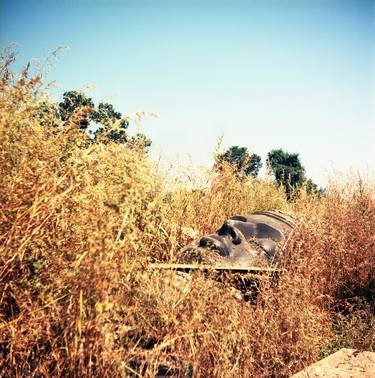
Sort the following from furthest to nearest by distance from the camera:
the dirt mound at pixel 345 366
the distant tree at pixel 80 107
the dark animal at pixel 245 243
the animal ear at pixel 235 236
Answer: the animal ear at pixel 235 236 → the dark animal at pixel 245 243 → the dirt mound at pixel 345 366 → the distant tree at pixel 80 107

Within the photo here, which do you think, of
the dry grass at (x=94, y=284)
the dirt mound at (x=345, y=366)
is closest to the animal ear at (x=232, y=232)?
the dry grass at (x=94, y=284)

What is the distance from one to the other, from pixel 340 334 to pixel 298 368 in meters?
1.33

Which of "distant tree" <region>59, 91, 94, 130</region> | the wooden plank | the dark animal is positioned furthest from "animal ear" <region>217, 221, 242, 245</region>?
"distant tree" <region>59, 91, 94, 130</region>

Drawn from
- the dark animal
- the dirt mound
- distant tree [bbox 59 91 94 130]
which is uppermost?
distant tree [bbox 59 91 94 130]

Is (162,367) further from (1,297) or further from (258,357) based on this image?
(258,357)

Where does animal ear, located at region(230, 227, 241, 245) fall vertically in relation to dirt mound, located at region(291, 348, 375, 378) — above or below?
above

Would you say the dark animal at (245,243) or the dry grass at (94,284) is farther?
the dark animal at (245,243)

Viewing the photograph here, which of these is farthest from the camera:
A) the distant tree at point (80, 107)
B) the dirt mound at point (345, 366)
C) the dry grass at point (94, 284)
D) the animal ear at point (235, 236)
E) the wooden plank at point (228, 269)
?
the animal ear at point (235, 236)

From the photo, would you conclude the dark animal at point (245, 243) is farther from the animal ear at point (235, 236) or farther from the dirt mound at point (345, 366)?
the dirt mound at point (345, 366)

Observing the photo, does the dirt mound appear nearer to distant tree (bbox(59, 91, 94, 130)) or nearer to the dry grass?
the dry grass

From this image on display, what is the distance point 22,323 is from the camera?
6.47ft

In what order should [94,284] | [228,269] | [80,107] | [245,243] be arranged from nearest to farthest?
[94,284]
[80,107]
[228,269]
[245,243]

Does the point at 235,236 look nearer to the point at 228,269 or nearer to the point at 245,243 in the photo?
the point at 245,243

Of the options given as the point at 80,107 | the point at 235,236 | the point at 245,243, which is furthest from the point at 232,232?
the point at 80,107
